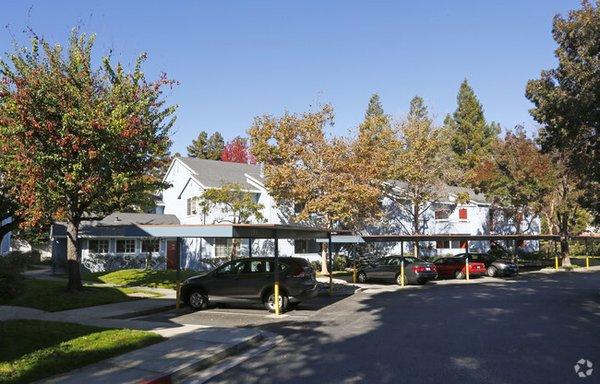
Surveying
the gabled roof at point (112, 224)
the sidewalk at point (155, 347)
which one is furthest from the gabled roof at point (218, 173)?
the sidewalk at point (155, 347)

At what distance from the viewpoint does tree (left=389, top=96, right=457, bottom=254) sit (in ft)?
125

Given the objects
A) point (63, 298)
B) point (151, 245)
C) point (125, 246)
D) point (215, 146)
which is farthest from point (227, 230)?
point (215, 146)

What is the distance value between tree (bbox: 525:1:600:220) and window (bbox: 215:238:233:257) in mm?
20214

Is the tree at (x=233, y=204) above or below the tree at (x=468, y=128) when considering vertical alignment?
below

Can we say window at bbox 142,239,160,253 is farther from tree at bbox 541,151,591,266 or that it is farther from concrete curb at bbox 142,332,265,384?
tree at bbox 541,151,591,266

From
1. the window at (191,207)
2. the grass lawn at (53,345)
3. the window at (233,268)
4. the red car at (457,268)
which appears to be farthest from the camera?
the window at (191,207)

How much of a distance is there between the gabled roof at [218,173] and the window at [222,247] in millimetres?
4015

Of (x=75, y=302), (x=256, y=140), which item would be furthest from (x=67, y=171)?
(x=256, y=140)

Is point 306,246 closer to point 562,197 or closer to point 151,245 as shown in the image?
point 151,245

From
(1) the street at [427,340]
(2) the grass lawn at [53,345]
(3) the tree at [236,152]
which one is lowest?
(1) the street at [427,340]

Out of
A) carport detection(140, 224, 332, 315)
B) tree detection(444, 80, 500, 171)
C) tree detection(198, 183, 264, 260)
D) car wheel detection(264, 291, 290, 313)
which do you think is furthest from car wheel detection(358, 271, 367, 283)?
tree detection(444, 80, 500, 171)

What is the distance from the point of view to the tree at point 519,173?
3947 cm

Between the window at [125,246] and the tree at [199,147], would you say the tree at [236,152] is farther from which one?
the window at [125,246]

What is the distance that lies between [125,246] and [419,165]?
817 inches
